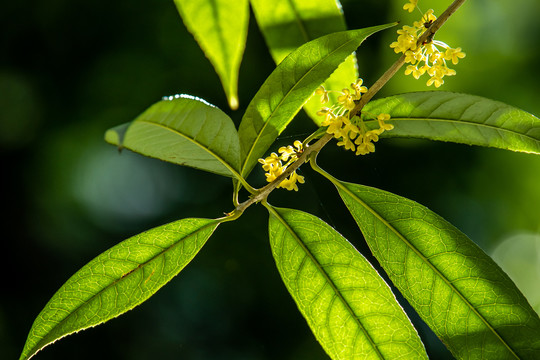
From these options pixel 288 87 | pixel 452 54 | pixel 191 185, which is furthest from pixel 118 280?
pixel 191 185

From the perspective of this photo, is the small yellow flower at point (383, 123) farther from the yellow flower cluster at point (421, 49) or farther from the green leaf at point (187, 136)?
the green leaf at point (187, 136)

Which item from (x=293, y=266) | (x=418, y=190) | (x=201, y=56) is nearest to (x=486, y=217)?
(x=418, y=190)

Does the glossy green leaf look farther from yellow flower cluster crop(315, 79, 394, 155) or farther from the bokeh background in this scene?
the bokeh background

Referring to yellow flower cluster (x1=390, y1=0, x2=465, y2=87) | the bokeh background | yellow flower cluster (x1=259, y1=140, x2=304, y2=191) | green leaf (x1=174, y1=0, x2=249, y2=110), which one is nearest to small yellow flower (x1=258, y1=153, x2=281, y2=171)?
yellow flower cluster (x1=259, y1=140, x2=304, y2=191)

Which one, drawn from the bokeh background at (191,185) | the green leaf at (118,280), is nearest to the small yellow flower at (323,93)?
the green leaf at (118,280)

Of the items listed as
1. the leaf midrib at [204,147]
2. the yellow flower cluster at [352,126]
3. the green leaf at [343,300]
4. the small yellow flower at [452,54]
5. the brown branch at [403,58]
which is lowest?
the green leaf at [343,300]
